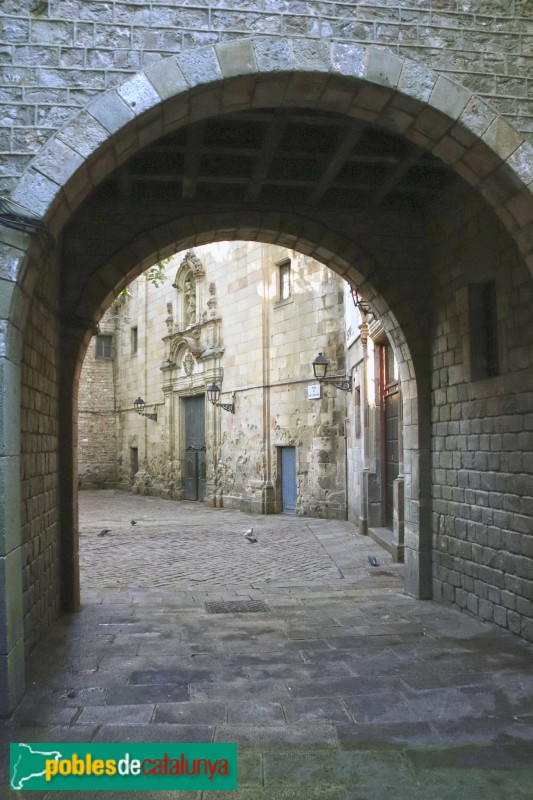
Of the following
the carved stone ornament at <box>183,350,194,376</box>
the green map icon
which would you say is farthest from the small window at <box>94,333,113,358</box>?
the green map icon

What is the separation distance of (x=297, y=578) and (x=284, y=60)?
5.51 metres

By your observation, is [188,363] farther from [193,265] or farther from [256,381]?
[256,381]

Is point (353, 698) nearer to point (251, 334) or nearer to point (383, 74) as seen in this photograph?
point (383, 74)

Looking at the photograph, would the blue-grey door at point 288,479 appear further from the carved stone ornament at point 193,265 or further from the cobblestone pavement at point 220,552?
the carved stone ornament at point 193,265

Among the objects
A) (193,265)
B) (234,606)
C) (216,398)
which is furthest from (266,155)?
(193,265)

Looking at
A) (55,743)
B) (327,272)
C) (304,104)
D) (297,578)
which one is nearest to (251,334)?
(327,272)

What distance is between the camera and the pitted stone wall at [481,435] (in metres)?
5.14

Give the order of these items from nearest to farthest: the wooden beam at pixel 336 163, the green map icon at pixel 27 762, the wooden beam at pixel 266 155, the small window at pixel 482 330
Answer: the green map icon at pixel 27 762
the wooden beam at pixel 266 155
the wooden beam at pixel 336 163
the small window at pixel 482 330

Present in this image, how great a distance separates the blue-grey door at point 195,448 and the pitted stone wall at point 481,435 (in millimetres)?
12791

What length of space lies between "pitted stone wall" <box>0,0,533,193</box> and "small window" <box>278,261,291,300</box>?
36.9 ft

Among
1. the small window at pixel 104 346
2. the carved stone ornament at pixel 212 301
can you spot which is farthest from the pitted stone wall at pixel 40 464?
the small window at pixel 104 346

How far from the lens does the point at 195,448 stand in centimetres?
Result: 1939

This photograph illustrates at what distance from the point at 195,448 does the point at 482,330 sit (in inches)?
553

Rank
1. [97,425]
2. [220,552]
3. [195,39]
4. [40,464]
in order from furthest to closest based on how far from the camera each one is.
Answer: [97,425]
[220,552]
[40,464]
[195,39]
